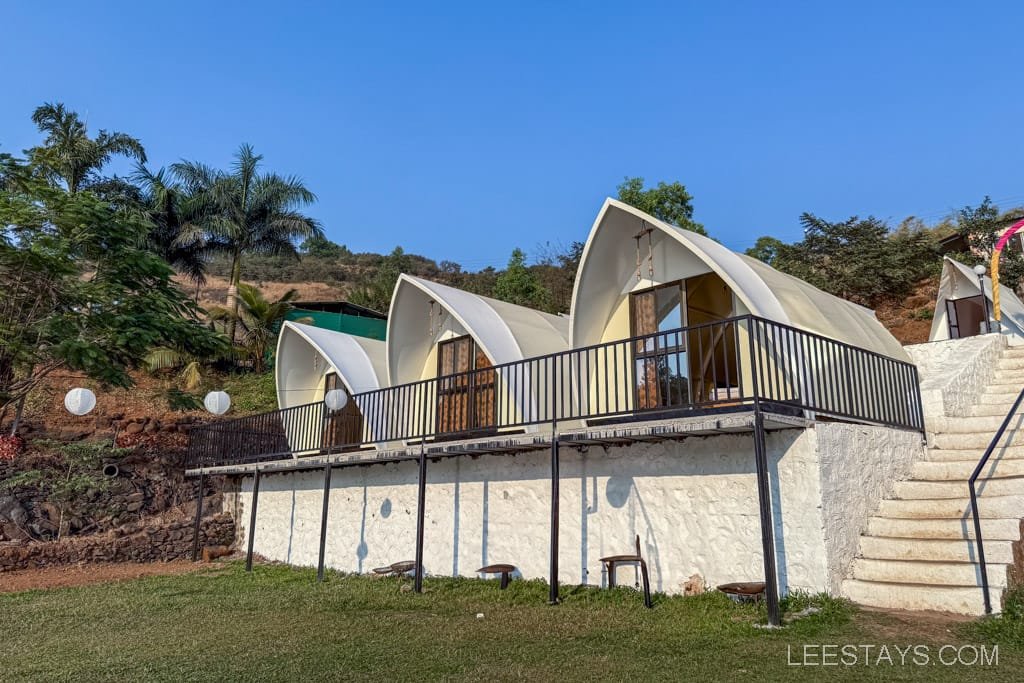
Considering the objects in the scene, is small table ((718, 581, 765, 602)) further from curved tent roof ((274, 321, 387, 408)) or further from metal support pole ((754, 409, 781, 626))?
curved tent roof ((274, 321, 387, 408))

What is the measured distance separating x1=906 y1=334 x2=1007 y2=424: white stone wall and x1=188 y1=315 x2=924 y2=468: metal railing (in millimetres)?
483

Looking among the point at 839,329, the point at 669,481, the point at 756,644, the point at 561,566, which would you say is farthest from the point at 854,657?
the point at 839,329

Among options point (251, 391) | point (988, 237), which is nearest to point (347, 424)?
point (251, 391)

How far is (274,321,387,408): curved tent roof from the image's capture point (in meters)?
17.3

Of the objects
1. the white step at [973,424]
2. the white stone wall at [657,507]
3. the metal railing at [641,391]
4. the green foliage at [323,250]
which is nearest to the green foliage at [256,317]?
the metal railing at [641,391]

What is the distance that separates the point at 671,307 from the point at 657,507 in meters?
4.06

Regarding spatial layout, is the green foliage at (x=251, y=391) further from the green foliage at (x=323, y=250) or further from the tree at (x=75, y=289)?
the green foliage at (x=323, y=250)

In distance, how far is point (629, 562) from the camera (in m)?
9.70

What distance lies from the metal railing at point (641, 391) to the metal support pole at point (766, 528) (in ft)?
1.18

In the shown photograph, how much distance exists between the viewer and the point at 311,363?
19.6 metres

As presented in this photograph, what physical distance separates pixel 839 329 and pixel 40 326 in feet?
49.3

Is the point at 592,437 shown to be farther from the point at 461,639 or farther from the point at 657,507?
the point at 461,639

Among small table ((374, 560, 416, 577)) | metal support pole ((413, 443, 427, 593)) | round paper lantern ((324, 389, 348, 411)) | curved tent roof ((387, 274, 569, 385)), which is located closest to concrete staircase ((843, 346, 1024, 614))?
metal support pole ((413, 443, 427, 593))

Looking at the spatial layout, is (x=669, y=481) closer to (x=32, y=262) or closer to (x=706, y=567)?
(x=706, y=567)
